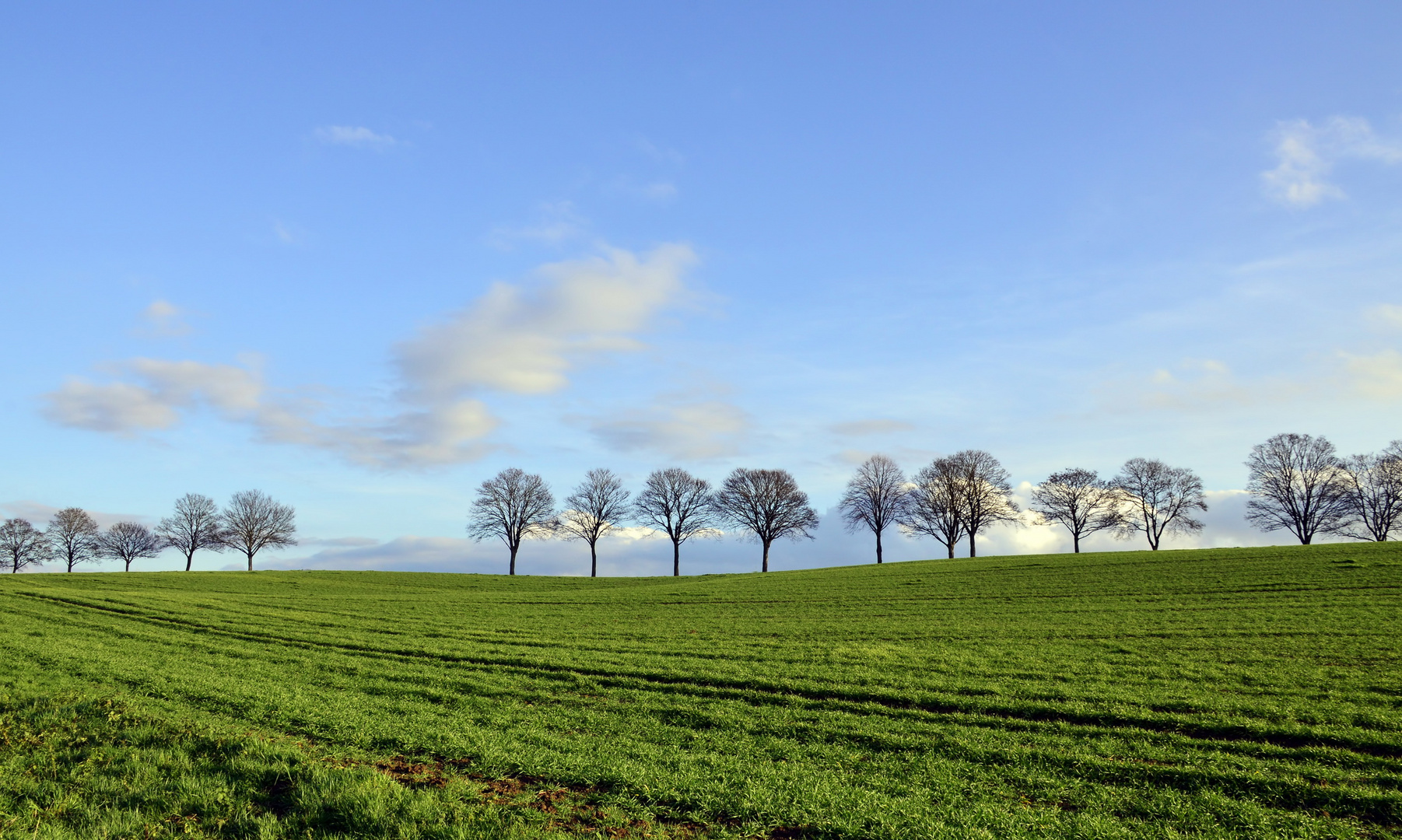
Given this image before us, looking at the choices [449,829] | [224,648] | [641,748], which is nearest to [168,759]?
[449,829]

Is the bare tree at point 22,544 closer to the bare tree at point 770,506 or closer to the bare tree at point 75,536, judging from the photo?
the bare tree at point 75,536

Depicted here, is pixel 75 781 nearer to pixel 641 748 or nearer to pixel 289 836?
pixel 289 836

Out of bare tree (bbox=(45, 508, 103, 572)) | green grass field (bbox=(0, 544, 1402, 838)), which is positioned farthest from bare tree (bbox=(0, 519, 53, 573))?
green grass field (bbox=(0, 544, 1402, 838))

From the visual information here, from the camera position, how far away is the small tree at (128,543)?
113m

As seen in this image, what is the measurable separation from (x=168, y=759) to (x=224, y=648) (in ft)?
61.2

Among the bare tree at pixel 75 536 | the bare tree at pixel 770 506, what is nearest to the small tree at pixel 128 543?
the bare tree at pixel 75 536

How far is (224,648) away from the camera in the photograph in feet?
93.2

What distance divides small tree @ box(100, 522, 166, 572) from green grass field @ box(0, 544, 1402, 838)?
93.2 m

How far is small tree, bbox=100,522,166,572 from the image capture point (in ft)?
372

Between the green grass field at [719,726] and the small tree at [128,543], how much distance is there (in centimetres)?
9315

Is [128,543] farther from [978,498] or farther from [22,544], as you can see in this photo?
[978,498]

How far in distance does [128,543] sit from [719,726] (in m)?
134

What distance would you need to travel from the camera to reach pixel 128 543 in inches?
4476

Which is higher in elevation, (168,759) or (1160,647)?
(168,759)
